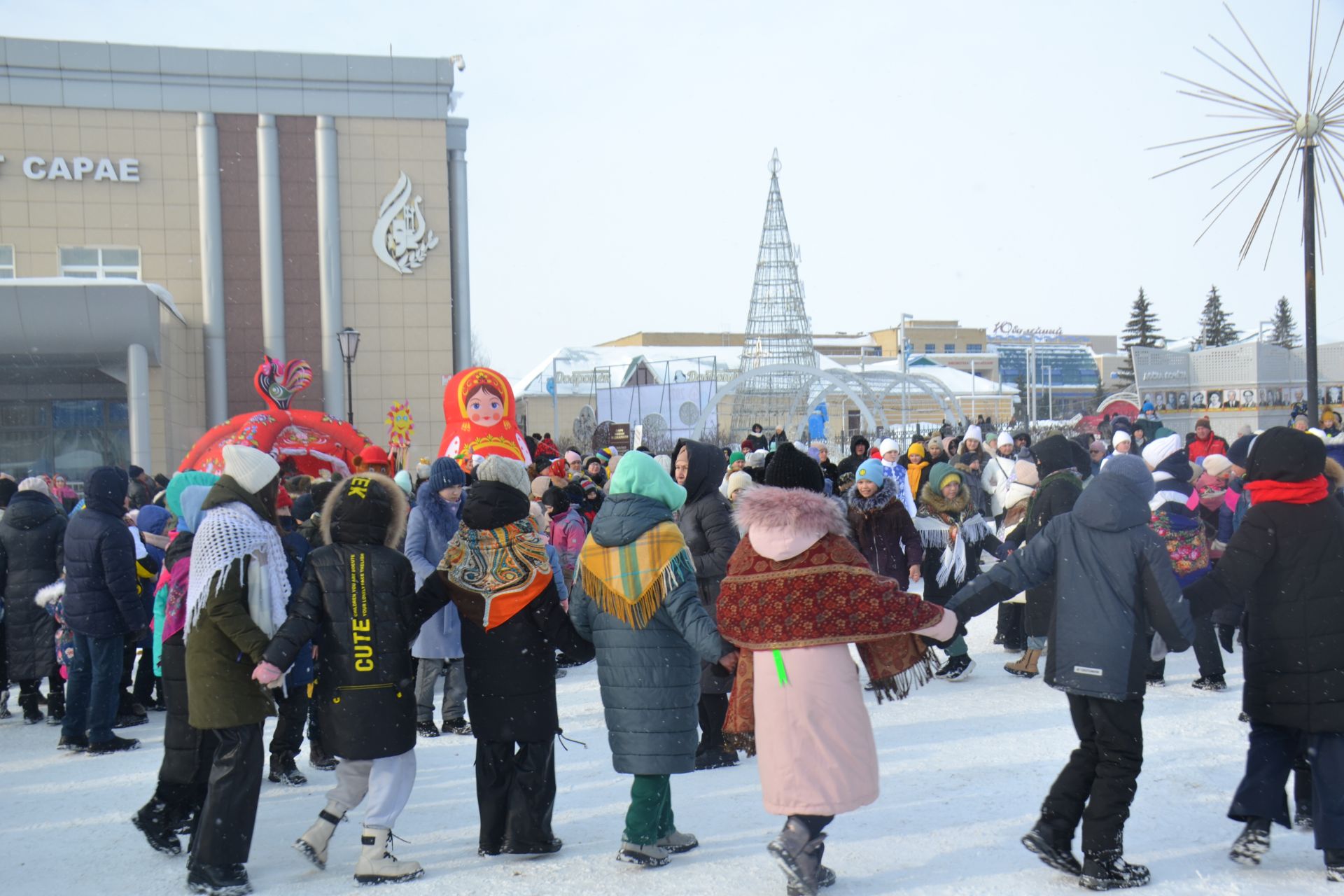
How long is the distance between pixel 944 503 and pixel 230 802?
580 centimetres

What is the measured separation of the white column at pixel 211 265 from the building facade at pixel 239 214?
1.7 inches

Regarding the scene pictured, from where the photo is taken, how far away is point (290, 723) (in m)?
6.15

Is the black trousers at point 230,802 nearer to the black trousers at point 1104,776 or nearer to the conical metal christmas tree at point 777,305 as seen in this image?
the black trousers at point 1104,776

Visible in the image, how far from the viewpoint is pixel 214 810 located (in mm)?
4371

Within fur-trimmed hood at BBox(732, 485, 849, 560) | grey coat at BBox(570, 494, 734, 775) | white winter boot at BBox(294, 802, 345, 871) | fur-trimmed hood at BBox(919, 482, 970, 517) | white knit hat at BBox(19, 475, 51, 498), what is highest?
white knit hat at BBox(19, 475, 51, 498)

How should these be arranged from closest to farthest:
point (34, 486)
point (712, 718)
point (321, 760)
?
1. point (712, 718)
2. point (321, 760)
3. point (34, 486)

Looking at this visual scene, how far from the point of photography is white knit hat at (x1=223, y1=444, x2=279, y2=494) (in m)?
4.65

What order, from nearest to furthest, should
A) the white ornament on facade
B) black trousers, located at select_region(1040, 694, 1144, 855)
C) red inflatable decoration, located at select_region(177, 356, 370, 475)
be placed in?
black trousers, located at select_region(1040, 694, 1144, 855) → red inflatable decoration, located at select_region(177, 356, 370, 475) → the white ornament on facade

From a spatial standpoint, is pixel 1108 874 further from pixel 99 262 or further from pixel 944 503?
pixel 99 262

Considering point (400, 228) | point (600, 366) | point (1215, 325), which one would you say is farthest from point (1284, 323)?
point (400, 228)

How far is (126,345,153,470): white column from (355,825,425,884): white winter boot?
19066 mm

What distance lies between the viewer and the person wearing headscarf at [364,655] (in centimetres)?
441

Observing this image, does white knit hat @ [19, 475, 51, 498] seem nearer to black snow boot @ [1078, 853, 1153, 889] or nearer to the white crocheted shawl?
the white crocheted shawl

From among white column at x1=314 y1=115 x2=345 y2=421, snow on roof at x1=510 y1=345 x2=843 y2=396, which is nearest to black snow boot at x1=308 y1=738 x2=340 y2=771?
white column at x1=314 y1=115 x2=345 y2=421
